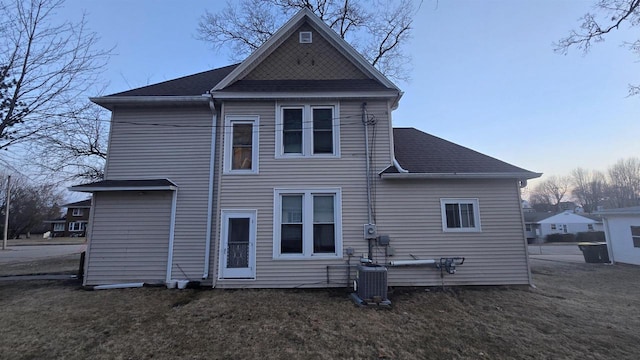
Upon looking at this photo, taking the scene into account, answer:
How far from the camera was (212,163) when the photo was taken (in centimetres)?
873

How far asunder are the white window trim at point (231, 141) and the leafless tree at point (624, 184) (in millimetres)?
75704

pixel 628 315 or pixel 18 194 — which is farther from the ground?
pixel 18 194

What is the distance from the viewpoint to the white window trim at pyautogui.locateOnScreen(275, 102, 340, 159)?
8.53 meters

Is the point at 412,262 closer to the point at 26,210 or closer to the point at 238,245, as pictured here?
the point at 238,245

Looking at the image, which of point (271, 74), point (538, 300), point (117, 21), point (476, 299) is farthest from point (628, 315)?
point (117, 21)

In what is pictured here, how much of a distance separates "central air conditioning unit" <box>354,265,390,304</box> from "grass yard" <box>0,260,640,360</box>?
0.35 metres

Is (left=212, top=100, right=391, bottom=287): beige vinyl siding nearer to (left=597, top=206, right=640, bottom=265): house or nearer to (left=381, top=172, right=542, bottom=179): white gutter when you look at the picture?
(left=381, top=172, right=542, bottom=179): white gutter

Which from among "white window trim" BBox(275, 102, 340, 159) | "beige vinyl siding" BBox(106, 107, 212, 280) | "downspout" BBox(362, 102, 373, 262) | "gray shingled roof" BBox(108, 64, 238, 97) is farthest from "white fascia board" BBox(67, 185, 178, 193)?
"downspout" BBox(362, 102, 373, 262)

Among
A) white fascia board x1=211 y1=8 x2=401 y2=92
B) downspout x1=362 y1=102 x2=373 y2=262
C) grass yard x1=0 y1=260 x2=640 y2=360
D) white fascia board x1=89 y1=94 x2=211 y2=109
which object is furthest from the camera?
white fascia board x1=211 y1=8 x2=401 y2=92

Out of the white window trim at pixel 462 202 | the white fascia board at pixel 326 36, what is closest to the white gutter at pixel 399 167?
the white window trim at pixel 462 202

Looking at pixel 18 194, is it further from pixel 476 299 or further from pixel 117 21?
pixel 476 299

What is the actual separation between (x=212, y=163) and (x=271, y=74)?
10.8 ft

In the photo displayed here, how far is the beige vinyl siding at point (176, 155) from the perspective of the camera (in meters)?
8.48

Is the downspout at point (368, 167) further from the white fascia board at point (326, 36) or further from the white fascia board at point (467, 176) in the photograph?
the white fascia board at point (326, 36)
